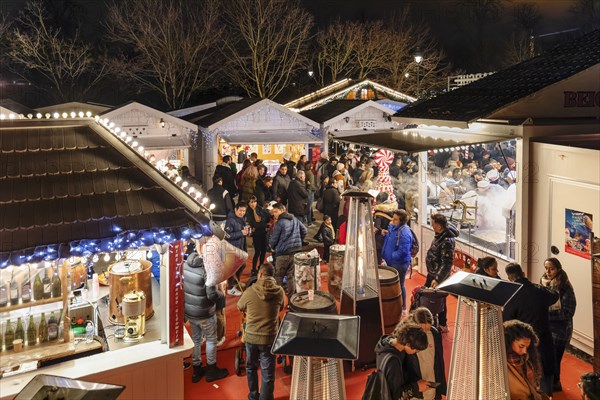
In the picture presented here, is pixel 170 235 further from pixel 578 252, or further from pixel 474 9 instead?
pixel 474 9

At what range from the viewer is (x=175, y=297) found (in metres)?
5.39

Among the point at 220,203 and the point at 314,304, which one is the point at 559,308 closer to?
the point at 314,304

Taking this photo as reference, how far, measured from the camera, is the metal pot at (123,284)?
19.7ft

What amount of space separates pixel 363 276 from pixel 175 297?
2.36 m

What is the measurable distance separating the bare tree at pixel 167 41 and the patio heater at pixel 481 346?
29.7m

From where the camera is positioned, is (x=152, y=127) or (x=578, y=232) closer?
(x=578, y=232)

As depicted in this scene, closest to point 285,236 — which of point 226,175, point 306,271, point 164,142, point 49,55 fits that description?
point 306,271

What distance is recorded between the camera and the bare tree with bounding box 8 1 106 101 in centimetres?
2942

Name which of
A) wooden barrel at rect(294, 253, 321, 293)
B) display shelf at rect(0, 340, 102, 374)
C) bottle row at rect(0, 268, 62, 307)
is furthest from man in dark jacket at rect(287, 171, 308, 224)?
bottle row at rect(0, 268, 62, 307)

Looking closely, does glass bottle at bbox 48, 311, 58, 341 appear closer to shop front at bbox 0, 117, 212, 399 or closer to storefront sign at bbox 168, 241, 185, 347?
shop front at bbox 0, 117, 212, 399

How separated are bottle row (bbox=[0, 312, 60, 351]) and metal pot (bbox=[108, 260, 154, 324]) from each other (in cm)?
91

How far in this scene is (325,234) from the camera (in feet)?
32.0

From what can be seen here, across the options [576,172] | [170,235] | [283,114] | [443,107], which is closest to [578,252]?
[576,172]

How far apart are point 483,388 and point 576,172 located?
436 cm
